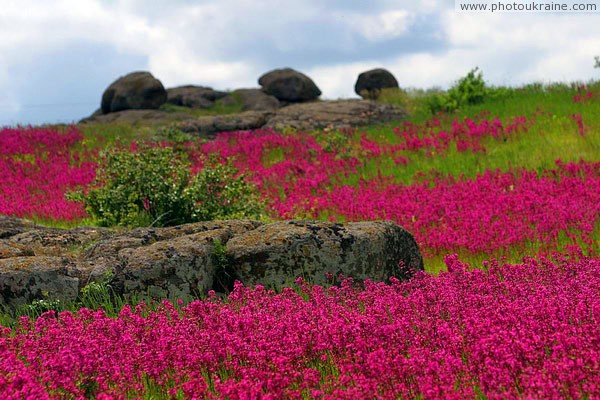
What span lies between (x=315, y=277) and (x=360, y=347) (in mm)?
3257

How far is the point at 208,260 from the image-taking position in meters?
8.13

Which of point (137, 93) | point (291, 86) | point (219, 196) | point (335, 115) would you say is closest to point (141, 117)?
point (137, 93)

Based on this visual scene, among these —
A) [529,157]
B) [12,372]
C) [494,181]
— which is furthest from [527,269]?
[529,157]

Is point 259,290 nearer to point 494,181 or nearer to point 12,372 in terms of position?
point 12,372

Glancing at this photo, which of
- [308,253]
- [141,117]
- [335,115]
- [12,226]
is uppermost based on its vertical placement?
[141,117]

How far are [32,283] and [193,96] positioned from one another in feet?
132

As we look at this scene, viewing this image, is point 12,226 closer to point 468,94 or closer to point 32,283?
point 32,283

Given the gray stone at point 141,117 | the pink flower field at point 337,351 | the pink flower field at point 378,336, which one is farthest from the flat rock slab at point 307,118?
the pink flower field at point 337,351

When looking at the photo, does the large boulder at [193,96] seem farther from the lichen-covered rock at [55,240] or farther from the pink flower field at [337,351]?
the pink flower field at [337,351]

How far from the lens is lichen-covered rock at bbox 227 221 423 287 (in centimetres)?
818

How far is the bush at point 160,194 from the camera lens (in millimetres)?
12781

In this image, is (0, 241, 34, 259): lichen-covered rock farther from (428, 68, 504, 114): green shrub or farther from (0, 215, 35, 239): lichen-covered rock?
(428, 68, 504, 114): green shrub

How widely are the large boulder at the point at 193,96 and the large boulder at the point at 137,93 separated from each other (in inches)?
200

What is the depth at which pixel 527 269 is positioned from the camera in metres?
7.76
